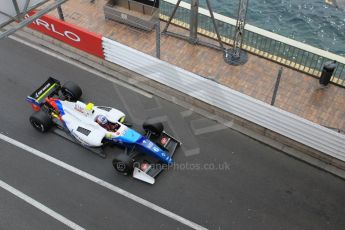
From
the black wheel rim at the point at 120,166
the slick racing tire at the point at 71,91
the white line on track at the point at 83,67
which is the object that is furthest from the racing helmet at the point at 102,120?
the white line on track at the point at 83,67

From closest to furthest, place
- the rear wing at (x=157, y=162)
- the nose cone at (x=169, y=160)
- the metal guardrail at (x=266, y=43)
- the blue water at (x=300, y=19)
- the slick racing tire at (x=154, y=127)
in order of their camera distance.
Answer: the rear wing at (x=157, y=162), the nose cone at (x=169, y=160), the slick racing tire at (x=154, y=127), the metal guardrail at (x=266, y=43), the blue water at (x=300, y=19)

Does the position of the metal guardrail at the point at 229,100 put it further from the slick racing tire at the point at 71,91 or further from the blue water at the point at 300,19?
the blue water at the point at 300,19

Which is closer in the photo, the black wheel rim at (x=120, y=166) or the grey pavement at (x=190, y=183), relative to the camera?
the grey pavement at (x=190, y=183)

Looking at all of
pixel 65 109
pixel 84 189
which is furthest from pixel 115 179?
pixel 65 109

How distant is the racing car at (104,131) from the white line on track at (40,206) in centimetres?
180

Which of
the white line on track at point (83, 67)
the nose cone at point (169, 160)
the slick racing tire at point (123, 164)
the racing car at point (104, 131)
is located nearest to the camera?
the slick racing tire at point (123, 164)

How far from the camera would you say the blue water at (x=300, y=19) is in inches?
732

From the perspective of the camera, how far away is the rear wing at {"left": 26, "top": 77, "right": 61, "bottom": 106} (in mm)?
12352

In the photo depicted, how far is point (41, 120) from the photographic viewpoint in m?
11.8

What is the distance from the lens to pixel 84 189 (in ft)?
35.9

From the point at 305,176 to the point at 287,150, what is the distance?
3.08 ft

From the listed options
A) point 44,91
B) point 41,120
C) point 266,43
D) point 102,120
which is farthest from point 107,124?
point 266,43

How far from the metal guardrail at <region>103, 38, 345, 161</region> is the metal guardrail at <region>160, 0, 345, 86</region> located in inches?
105

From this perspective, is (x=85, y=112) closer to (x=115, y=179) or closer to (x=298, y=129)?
(x=115, y=179)
